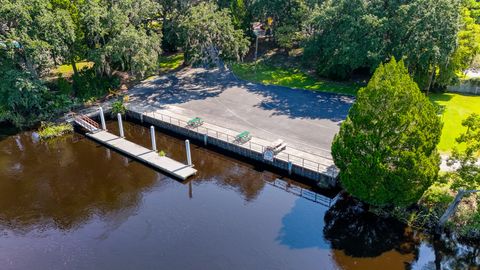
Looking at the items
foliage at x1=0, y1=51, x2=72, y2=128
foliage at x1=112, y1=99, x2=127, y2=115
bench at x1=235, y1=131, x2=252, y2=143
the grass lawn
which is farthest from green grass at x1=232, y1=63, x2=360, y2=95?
foliage at x1=0, y1=51, x2=72, y2=128

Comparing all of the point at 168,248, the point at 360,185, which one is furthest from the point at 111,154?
the point at 360,185

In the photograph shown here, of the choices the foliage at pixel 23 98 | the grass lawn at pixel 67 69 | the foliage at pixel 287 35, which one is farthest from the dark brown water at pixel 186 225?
the foliage at pixel 287 35

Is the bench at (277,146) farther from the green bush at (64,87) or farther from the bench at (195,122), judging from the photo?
the green bush at (64,87)

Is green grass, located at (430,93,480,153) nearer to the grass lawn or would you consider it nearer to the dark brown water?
the dark brown water

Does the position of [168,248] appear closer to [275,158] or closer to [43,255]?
[43,255]

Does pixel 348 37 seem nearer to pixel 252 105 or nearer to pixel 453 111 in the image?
pixel 252 105

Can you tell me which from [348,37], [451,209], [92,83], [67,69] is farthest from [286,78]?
[451,209]
